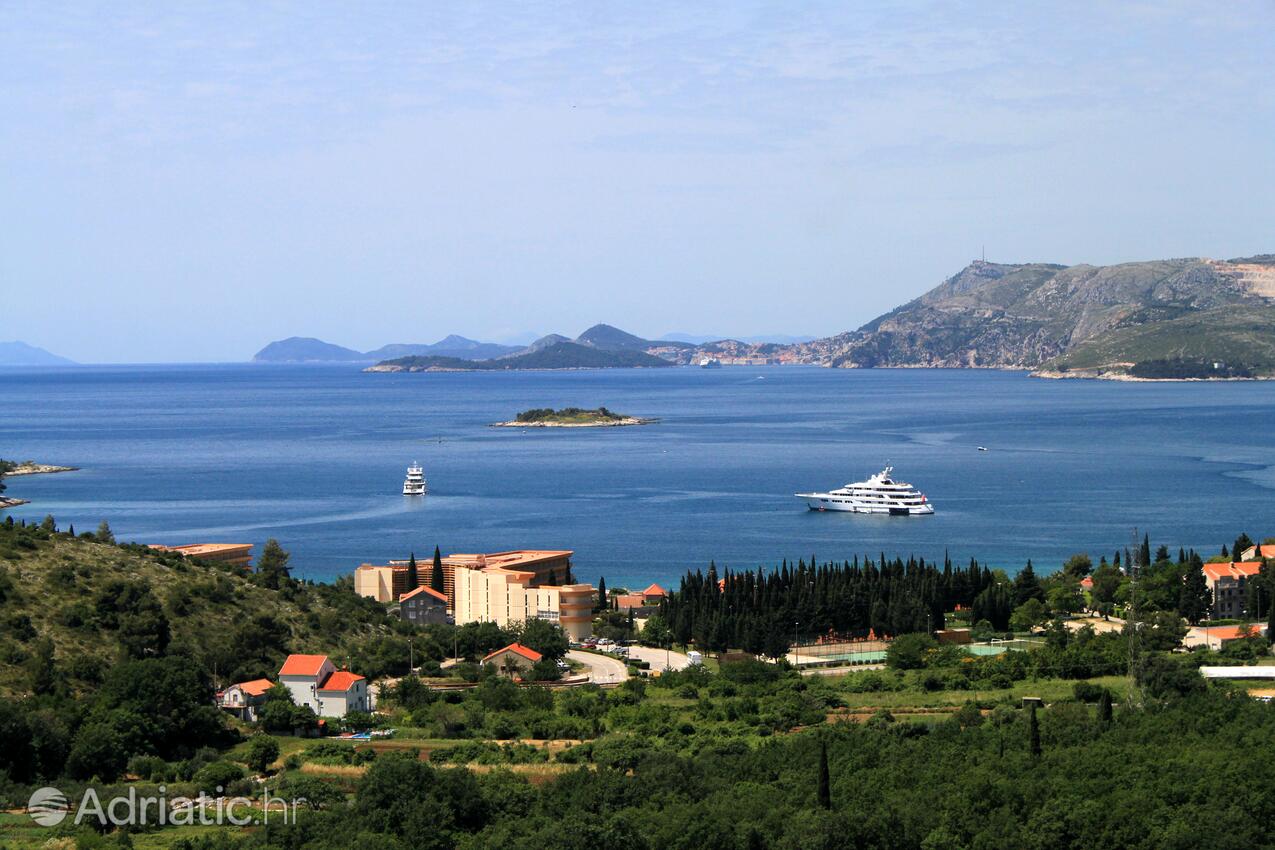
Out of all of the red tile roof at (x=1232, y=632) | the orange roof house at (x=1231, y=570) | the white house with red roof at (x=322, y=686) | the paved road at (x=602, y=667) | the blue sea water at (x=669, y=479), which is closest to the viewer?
the white house with red roof at (x=322, y=686)

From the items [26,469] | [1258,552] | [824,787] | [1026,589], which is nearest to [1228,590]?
[1258,552]

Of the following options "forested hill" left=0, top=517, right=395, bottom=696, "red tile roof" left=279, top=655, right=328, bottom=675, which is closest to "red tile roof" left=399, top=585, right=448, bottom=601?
"forested hill" left=0, top=517, right=395, bottom=696

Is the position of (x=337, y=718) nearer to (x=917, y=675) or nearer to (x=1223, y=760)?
(x=917, y=675)

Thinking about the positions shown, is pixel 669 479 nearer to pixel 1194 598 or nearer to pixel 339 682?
pixel 1194 598

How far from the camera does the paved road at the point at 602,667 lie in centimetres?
3136

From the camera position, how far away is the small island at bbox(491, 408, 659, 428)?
12319 centimetres

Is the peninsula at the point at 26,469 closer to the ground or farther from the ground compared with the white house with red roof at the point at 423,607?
farther from the ground

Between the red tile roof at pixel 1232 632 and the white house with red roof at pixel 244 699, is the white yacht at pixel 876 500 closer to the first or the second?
the red tile roof at pixel 1232 632

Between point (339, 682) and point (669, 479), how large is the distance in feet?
171

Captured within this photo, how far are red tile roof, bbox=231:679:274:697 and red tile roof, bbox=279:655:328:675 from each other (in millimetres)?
392

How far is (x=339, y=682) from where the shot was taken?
27438 millimetres

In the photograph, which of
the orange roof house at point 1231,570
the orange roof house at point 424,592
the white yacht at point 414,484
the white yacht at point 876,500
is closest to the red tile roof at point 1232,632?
the orange roof house at point 1231,570

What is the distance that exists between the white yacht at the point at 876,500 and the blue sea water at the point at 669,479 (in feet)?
3.52

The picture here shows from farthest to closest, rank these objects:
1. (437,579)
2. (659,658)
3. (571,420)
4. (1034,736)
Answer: (571,420), (437,579), (659,658), (1034,736)
